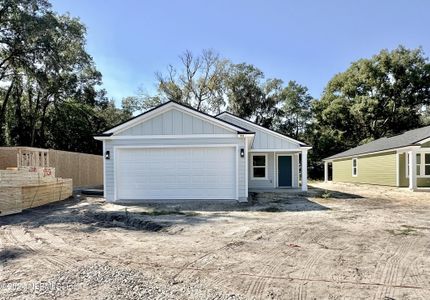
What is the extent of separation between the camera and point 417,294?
3.89m

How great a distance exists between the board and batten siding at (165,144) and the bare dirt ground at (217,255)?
2495mm

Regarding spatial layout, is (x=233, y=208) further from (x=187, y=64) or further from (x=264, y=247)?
(x=187, y=64)

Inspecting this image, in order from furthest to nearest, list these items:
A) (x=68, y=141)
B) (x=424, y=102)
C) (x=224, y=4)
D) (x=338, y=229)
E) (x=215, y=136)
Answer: (x=424, y=102) < (x=68, y=141) < (x=224, y=4) < (x=215, y=136) < (x=338, y=229)

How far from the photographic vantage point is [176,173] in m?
12.7

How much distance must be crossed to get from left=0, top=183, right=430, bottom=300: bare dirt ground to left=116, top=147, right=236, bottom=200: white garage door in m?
2.67

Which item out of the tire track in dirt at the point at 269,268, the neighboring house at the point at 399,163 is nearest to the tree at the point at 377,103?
the neighboring house at the point at 399,163

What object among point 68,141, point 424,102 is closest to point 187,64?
point 68,141

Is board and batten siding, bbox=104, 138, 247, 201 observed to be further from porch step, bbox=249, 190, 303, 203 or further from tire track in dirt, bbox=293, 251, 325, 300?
tire track in dirt, bbox=293, 251, 325, 300

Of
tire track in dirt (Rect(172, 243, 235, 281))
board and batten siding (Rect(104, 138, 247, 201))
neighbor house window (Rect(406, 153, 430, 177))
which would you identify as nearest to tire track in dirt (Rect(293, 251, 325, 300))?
tire track in dirt (Rect(172, 243, 235, 281))

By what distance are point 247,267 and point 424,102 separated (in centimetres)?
3614

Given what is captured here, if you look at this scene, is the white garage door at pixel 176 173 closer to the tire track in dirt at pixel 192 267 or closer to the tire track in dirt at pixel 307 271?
the tire track in dirt at pixel 192 267

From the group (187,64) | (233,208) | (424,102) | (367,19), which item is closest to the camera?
(233,208)

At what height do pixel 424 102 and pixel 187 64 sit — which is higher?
pixel 187 64

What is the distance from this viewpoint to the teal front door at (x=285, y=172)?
19656 mm
